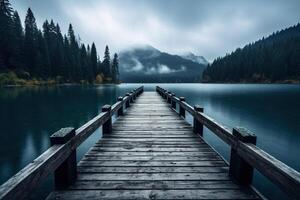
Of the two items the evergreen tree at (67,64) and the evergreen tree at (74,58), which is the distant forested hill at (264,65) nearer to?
the evergreen tree at (74,58)

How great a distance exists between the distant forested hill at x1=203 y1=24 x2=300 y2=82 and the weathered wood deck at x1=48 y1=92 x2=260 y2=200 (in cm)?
10330

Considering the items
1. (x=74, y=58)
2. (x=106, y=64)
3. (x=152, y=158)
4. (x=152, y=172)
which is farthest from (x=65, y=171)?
(x=106, y=64)

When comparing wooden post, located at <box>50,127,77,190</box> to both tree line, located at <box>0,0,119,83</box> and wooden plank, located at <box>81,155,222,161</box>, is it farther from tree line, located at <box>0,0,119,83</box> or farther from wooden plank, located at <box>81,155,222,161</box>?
tree line, located at <box>0,0,119,83</box>

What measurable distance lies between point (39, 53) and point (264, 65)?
97688mm

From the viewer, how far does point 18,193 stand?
187cm

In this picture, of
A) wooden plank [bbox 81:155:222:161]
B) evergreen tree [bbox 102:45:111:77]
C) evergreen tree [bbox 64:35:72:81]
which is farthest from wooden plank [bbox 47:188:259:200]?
evergreen tree [bbox 102:45:111:77]

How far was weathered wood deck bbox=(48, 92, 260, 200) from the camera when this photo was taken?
307cm

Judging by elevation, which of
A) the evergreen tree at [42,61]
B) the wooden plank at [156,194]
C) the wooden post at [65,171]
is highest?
the evergreen tree at [42,61]

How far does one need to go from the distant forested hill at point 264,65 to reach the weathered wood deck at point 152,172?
10330 cm

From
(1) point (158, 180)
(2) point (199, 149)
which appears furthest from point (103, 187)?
(2) point (199, 149)

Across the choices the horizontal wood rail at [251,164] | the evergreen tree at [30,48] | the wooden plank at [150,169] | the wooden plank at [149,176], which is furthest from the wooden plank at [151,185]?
the evergreen tree at [30,48]

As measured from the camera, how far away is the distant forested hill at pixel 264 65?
87.9 m

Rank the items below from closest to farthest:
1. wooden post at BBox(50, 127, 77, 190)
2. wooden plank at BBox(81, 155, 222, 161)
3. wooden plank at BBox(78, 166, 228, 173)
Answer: wooden post at BBox(50, 127, 77, 190), wooden plank at BBox(78, 166, 228, 173), wooden plank at BBox(81, 155, 222, 161)

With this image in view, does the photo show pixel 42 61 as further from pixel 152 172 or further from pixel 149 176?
pixel 149 176
